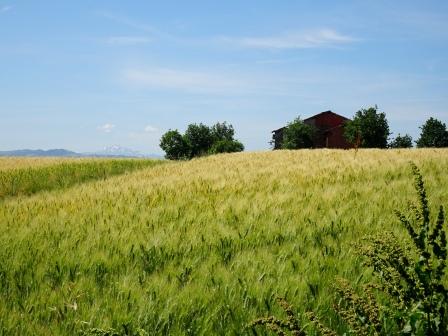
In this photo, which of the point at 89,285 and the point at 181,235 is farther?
the point at 181,235

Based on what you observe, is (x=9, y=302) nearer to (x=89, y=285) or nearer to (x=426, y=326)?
(x=89, y=285)

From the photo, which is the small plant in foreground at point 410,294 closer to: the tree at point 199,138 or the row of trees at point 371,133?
the row of trees at point 371,133

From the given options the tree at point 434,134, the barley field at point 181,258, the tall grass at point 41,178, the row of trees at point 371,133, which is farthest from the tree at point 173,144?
the barley field at point 181,258

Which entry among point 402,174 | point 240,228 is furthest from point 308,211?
point 402,174

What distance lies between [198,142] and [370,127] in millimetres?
38971

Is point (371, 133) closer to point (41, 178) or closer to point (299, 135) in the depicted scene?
point (299, 135)

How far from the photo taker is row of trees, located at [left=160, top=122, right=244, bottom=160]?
86.0 metres

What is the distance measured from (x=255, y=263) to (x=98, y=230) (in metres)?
2.12

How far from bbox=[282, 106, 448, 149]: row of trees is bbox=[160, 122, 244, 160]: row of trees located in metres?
14.7

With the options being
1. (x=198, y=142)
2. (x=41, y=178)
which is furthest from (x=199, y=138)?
(x=41, y=178)

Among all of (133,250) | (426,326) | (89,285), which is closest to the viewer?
(426,326)

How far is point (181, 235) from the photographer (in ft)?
15.3

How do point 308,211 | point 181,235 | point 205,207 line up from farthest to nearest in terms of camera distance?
point 205,207
point 308,211
point 181,235

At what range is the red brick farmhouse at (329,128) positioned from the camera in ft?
255
